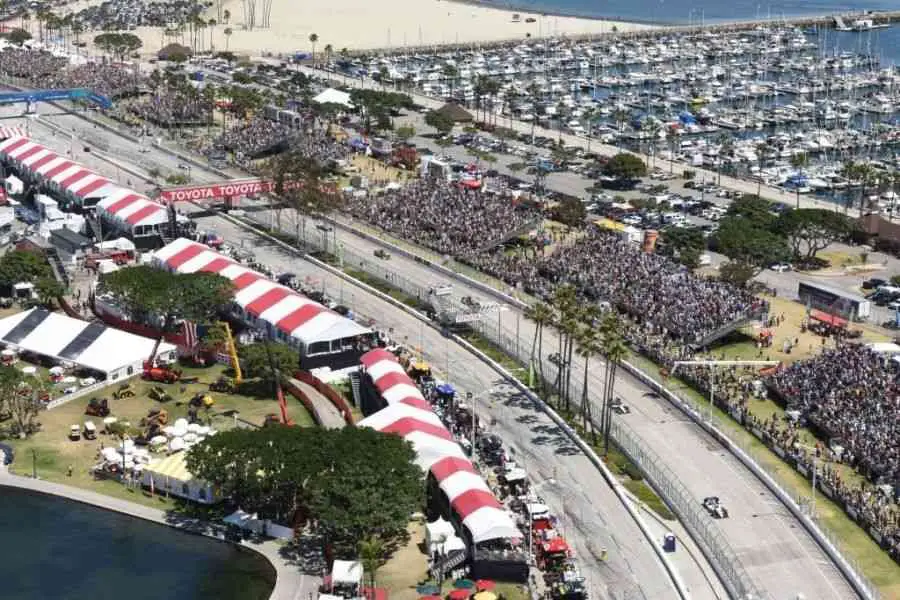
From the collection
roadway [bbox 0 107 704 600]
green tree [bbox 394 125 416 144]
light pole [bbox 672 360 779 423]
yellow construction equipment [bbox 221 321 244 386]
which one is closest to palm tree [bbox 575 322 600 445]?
roadway [bbox 0 107 704 600]

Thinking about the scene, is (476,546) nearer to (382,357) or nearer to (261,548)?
(261,548)

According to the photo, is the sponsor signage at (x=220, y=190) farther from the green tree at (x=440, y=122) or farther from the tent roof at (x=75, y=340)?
the green tree at (x=440, y=122)

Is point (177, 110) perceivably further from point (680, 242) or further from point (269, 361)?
point (269, 361)

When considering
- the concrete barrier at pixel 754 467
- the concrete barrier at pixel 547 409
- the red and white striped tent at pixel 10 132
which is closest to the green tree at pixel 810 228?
the concrete barrier at pixel 754 467

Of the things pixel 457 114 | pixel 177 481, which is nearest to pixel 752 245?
pixel 177 481

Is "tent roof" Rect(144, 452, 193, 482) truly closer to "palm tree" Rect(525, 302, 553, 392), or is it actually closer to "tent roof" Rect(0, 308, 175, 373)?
"tent roof" Rect(0, 308, 175, 373)
